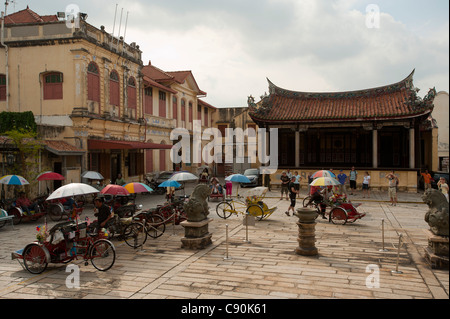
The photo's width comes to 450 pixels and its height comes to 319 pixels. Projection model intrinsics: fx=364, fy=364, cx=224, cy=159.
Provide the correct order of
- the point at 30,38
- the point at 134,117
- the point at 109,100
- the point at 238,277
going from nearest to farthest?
the point at 238,277
the point at 30,38
the point at 109,100
the point at 134,117

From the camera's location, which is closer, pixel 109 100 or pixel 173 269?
pixel 173 269

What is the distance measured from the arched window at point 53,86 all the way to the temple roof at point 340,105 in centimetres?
1217

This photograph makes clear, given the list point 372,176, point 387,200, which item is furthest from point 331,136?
point 387,200

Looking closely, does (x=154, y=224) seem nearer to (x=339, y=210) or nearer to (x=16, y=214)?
(x=16, y=214)

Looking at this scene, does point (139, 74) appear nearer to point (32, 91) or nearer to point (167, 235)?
point (32, 91)

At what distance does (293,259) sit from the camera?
8.95 metres

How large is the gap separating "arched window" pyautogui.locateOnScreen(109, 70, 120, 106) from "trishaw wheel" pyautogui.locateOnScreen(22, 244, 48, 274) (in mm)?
16716

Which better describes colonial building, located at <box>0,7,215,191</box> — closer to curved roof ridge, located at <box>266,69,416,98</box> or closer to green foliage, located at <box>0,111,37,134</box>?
green foliage, located at <box>0,111,37,134</box>

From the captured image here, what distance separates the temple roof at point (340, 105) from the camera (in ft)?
77.6

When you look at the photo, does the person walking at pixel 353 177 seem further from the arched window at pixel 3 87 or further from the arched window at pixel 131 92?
the arched window at pixel 3 87

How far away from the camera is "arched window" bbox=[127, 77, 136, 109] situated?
2586cm

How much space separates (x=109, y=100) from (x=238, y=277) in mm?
18606

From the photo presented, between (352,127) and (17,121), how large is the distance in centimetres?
2147

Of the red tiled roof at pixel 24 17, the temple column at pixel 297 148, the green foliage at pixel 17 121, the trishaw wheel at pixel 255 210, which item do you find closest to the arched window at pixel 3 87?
the green foliage at pixel 17 121
